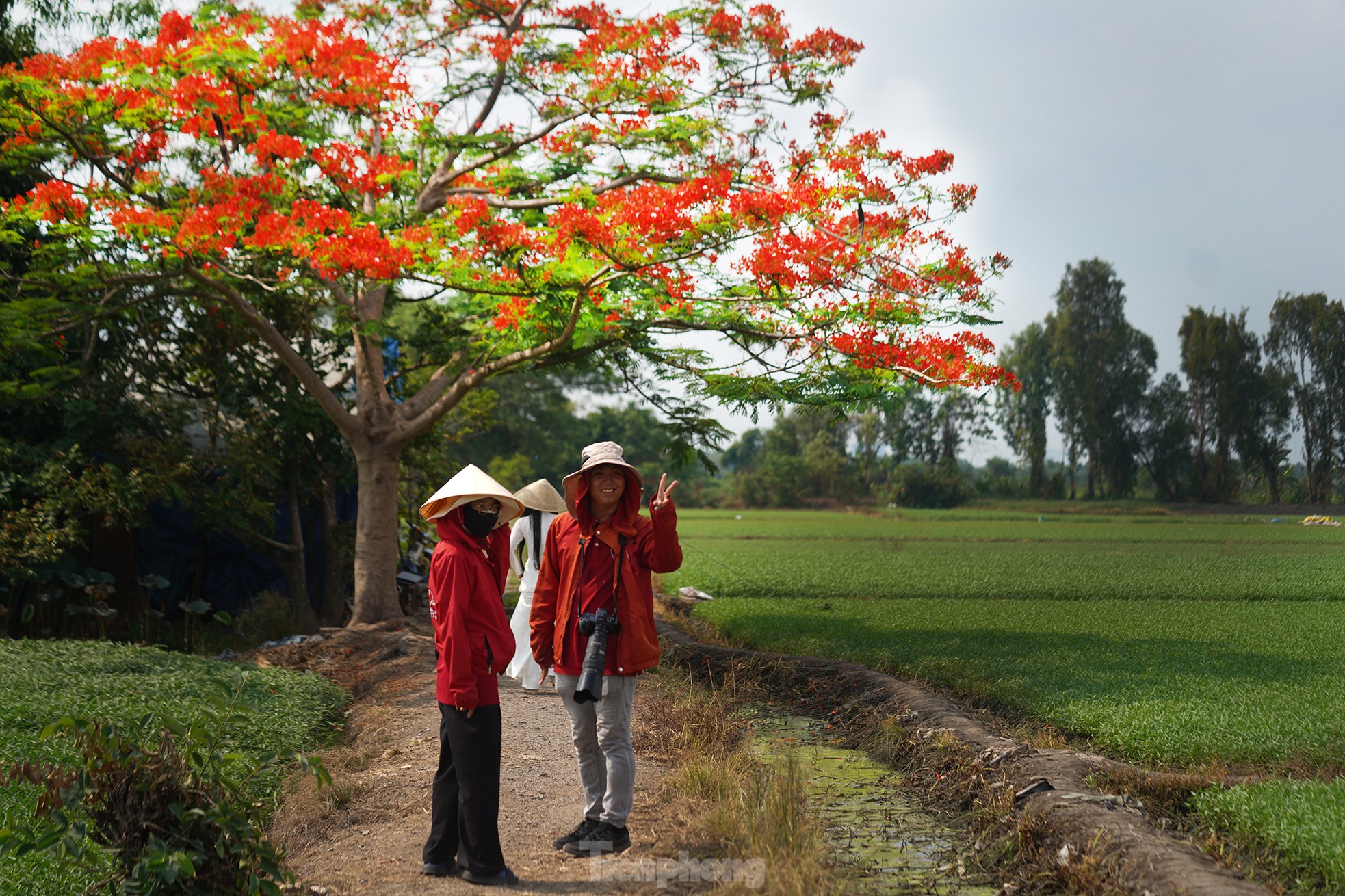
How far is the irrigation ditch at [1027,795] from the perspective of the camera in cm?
404

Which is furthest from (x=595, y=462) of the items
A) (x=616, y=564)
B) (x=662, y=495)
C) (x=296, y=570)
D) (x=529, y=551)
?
(x=296, y=570)

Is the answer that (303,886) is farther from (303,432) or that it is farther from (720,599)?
(720,599)

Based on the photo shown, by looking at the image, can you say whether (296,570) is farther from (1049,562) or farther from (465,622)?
(1049,562)

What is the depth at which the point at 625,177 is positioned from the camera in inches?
449

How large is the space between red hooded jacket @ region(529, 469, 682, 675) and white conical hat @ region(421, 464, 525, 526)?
29 centimetres

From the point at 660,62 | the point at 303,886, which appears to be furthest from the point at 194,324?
the point at 303,886

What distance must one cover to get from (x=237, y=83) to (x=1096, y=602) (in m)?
12.6

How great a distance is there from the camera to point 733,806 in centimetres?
451

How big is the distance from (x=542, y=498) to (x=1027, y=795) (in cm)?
402

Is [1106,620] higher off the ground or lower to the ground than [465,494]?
lower

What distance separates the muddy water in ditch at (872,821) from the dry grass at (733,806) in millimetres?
241

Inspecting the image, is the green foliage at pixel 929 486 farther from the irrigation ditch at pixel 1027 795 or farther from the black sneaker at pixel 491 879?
the black sneaker at pixel 491 879

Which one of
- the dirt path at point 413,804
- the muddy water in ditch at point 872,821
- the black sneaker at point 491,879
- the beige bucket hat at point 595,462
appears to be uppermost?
the beige bucket hat at point 595,462

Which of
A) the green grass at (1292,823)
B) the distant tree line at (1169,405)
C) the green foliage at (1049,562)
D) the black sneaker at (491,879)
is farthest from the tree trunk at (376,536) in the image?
the green grass at (1292,823)
